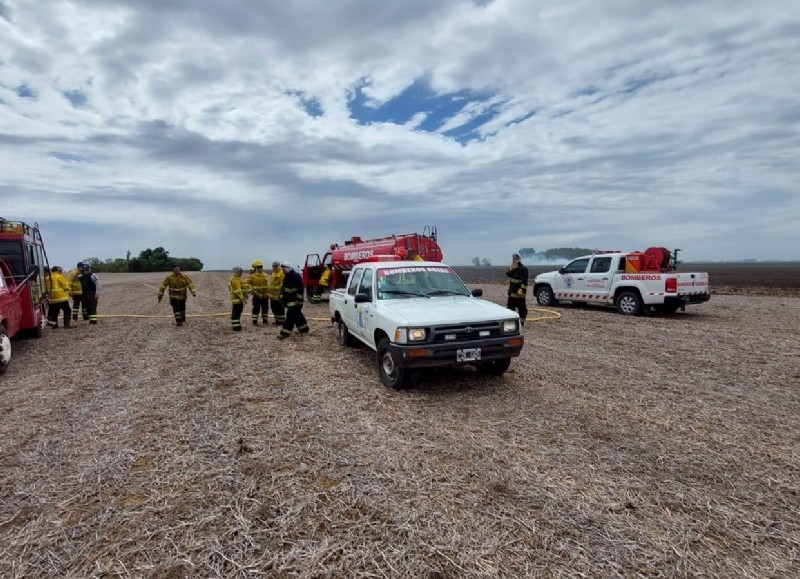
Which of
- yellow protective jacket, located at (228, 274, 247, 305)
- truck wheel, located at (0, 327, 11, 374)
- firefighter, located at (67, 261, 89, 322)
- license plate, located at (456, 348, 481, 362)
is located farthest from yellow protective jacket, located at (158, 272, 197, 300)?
license plate, located at (456, 348, 481, 362)

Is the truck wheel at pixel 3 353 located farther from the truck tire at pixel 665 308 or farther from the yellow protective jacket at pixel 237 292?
the truck tire at pixel 665 308

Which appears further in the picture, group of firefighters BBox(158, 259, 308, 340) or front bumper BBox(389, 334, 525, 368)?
group of firefighters BBox(158, 259, 308, 340)

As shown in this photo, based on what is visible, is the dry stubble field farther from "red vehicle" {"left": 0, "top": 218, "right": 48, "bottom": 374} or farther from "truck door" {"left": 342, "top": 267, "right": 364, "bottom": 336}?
"red vehicle" {"left": 0, "top": 218, "right": 48, "bottom": 374}

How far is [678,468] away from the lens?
3809 mm

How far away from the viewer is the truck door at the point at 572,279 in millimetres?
15330

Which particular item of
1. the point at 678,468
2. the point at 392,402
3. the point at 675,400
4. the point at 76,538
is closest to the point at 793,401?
the point at 675,400

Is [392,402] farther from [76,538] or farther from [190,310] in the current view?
[190,310]

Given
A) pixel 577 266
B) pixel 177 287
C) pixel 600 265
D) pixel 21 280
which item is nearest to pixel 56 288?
pixel 21 280

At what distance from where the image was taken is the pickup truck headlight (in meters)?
5.75

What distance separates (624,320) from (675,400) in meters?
7.63

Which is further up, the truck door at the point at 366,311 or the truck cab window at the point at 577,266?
the truck cab window at the point at 577,266

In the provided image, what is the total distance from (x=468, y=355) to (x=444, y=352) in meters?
0.33

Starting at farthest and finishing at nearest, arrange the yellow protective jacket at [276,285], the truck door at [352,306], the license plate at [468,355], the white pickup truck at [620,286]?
1. the white pickup truck at [620,286]
2. the yellow protective jacket at [276,285]
3. the truck door at [352,306]
4. the license plate at [468,355]

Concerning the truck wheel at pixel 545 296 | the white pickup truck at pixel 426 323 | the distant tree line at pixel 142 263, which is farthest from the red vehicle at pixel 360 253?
the distant tree line at pixel 142 263
